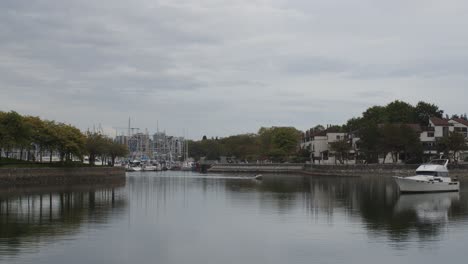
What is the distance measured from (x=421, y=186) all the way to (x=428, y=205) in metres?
13.6

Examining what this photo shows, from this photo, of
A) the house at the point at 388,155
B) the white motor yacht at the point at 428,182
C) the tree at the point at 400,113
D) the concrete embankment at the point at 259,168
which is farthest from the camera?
the concrete embankment at the point at 259,168

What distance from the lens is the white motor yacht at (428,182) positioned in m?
61.9

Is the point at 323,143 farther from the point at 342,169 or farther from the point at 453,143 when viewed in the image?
the point at 453,143

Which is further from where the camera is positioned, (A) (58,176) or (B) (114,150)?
(B) (114,150)

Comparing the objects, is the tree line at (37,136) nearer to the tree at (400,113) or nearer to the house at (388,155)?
the house at (388,155)

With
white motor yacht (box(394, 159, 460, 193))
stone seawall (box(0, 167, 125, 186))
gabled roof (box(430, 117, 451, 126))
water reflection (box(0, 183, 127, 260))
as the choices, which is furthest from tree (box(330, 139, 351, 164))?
water reflection (box(0, 183, 127, 260))

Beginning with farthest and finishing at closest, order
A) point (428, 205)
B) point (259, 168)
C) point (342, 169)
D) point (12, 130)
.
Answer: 1. point (259, 168)
2. point (342, 169)
3. point (12, 130)
4. point (428, 205)

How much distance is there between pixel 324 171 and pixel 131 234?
324 feet

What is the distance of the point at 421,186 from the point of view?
6262 centimetres

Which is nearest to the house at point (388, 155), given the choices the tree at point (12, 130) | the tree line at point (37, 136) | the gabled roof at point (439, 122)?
the gabled roof at point (439, 122)

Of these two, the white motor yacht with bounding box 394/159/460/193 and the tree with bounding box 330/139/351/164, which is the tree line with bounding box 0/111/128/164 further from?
the tree with bounding box 330/139/351/164

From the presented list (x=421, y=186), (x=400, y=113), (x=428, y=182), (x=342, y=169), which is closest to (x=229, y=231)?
(x=421, y=186)

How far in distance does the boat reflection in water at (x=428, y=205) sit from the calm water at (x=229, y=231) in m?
0.09

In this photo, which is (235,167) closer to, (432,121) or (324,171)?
(324,171)
